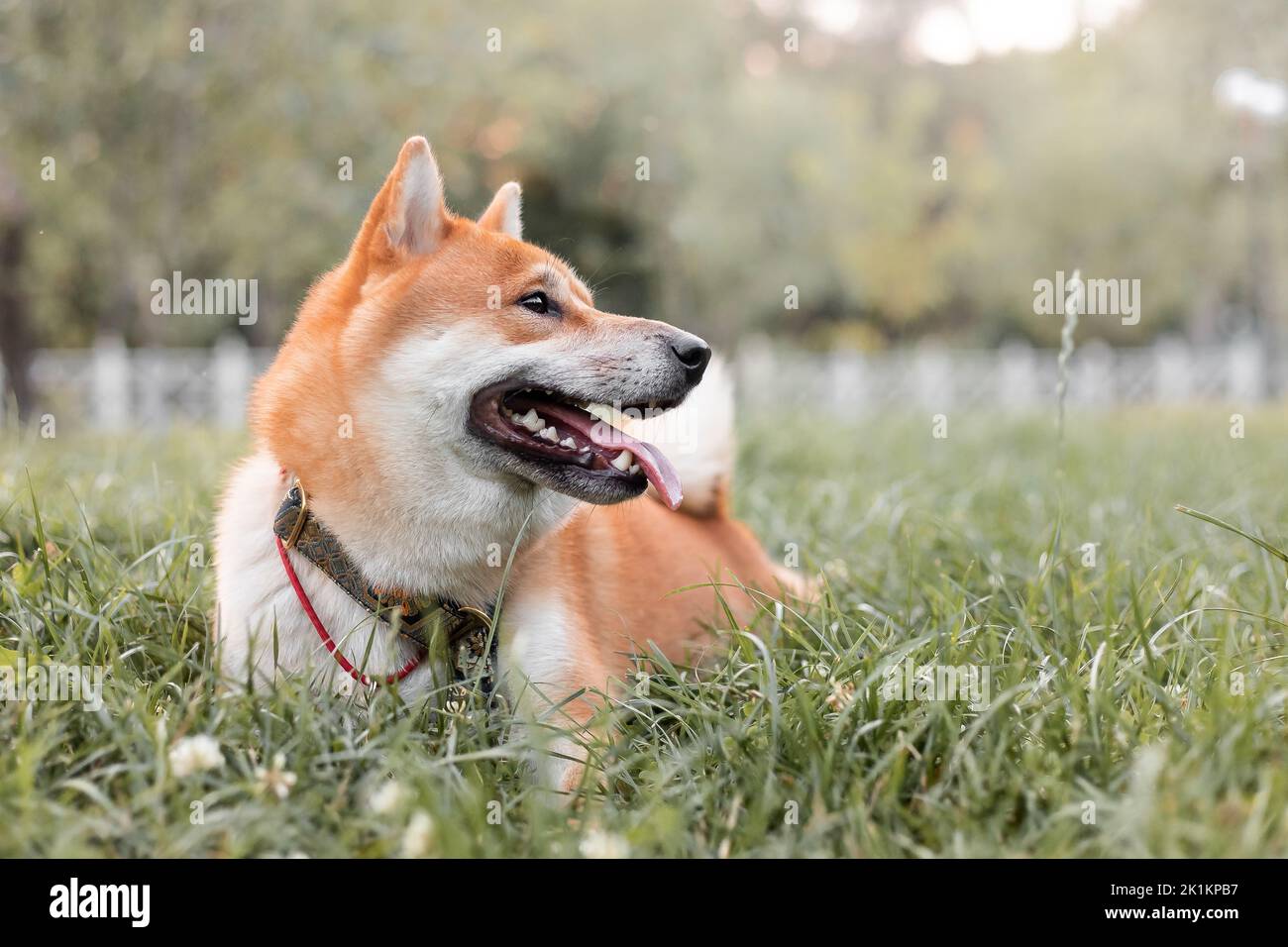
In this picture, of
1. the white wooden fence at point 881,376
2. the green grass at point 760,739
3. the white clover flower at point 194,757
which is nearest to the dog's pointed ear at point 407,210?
the green grass at point 760,739

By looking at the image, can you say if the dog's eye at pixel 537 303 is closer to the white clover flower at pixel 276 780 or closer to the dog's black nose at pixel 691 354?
the dog's black nose at pixel 691 354

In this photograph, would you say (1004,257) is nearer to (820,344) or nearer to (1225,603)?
(820,344)

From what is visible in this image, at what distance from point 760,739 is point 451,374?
3.61 ft

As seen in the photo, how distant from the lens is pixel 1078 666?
233 cm

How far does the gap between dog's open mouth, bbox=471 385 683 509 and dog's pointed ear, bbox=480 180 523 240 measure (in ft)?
2.49

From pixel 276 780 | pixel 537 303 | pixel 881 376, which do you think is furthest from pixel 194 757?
pixel 881 376

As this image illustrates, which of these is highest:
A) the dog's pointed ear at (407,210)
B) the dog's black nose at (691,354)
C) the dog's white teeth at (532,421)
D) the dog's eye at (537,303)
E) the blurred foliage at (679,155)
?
the blurred foliage at (679,155)

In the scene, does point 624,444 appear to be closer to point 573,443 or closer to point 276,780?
point 573,443

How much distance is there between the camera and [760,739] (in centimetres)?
211

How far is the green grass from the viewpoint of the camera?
178 centimetres

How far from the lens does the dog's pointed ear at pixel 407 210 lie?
99.6 inches

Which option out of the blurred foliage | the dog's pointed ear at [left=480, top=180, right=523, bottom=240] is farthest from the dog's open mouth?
the blurred foliage

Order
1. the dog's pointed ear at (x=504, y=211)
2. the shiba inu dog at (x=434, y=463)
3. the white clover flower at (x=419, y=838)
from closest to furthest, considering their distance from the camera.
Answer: the white clover flower at (x=419, y=838) → the shiba inu dog at (x=434, y=463) → the dog's pointed ear at (x=504, y=211)

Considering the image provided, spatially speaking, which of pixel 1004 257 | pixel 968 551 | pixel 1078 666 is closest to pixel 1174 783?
pixel 1078 666
